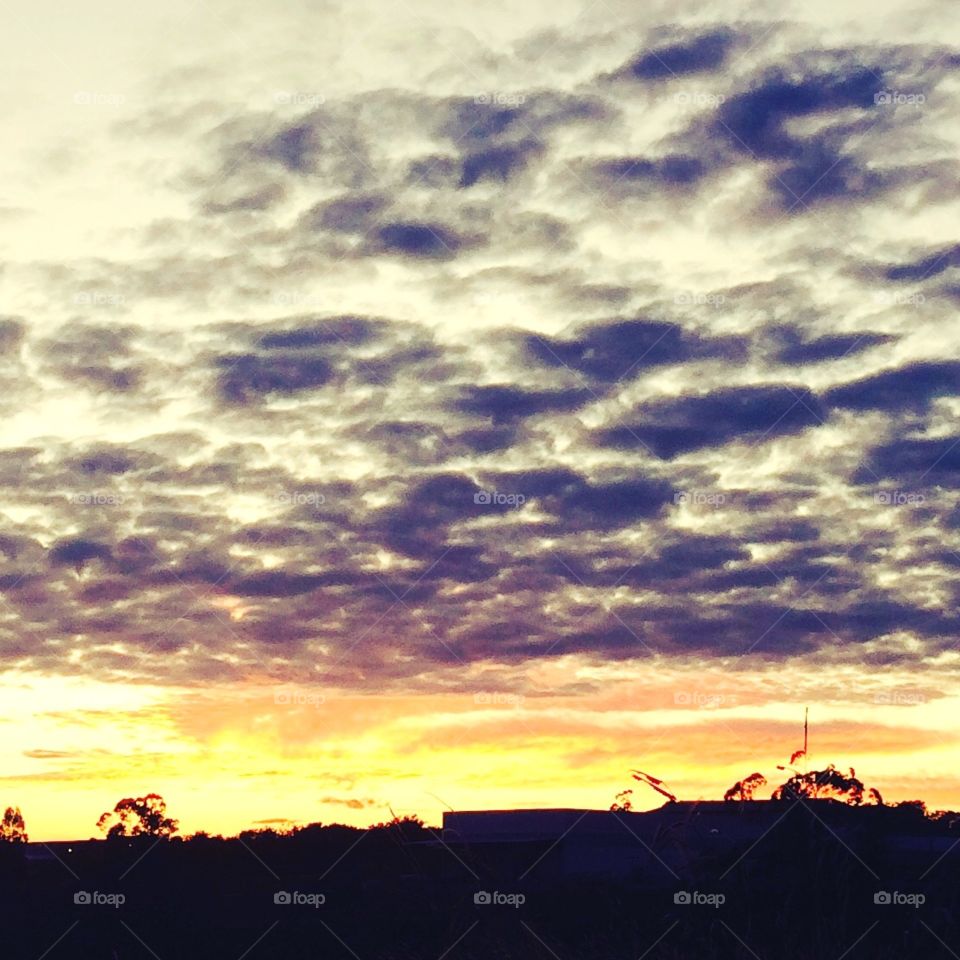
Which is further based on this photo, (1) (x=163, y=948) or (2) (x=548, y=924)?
(1) (x=163, y=948)

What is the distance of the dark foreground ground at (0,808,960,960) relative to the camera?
1647 centimetres

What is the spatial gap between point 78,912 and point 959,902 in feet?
51.1

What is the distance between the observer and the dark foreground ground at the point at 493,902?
54.0 feet

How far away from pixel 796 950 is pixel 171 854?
18611mm

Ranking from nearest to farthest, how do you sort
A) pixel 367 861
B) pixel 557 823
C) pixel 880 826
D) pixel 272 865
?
pixel 880 826 < pixel 367 861 < pixel 272 865 < pixel 557 823

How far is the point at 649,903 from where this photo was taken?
19438 mm

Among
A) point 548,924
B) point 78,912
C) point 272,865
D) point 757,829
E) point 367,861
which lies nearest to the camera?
point 548,924

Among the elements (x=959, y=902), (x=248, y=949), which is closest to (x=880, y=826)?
(x=959, y=902)

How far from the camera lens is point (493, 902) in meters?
19.5

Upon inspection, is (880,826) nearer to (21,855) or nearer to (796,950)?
(796,950)

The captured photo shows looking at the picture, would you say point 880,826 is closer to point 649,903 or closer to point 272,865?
point 649,903

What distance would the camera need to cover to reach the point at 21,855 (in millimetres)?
35031

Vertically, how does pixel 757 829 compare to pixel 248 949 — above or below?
above

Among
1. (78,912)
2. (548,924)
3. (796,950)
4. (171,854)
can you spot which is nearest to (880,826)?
(796,950)
